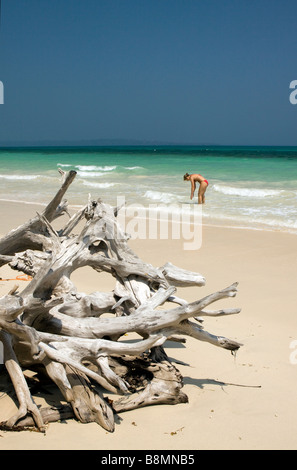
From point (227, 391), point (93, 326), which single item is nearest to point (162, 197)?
point (227, 391)

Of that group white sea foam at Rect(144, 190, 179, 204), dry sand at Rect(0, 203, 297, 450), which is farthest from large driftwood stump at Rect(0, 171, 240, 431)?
white sea foam at Rect(144, 190, 179, 204)

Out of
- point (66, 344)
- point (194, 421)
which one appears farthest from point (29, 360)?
point (194, 421)

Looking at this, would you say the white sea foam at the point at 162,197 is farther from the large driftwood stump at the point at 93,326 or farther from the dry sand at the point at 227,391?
the large driftwood stump at the point at 93,326

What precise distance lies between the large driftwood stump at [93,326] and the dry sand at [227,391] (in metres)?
0.13

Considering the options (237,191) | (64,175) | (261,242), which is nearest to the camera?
(64,175)

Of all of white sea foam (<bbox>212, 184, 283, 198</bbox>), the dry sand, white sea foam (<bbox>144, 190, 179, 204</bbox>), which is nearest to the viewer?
the dry sand

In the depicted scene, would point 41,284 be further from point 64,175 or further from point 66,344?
point 64,175

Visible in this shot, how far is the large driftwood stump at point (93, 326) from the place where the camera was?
11.3 ft

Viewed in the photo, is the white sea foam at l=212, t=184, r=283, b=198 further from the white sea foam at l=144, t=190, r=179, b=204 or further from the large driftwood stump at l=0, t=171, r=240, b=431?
the large driftwood stump at l=0, t=171, r=240, b=431

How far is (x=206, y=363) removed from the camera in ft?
15.6

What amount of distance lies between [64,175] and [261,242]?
237 inches

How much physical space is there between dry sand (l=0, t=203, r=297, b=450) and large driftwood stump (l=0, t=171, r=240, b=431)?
5.2 inches

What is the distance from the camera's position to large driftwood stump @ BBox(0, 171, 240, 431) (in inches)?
135

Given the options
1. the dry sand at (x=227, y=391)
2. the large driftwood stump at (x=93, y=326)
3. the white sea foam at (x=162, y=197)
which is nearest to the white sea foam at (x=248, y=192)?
the white sea foam at (x=162, y=197)
